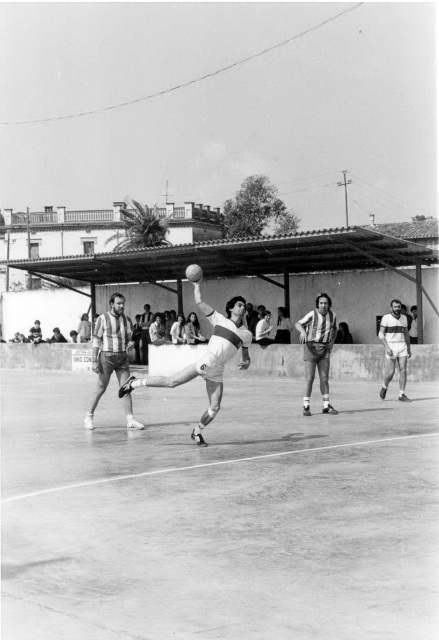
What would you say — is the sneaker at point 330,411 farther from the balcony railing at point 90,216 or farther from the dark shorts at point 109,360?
the balcony railing at point 90,216

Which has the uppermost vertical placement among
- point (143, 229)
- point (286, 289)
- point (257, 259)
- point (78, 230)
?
point (78, 230)

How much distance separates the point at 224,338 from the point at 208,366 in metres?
0.40

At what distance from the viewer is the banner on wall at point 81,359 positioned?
29.2 meters

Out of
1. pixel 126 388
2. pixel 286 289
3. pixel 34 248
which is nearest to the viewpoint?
pixel 126 388

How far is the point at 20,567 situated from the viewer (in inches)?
239

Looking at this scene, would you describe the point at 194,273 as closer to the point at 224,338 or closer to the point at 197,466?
Result: the point at 224,338

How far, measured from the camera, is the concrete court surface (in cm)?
500

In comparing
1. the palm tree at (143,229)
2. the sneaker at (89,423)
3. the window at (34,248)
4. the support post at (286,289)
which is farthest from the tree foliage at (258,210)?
the sneaker at (89,423)

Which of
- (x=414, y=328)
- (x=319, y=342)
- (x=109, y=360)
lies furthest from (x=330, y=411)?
(x=414, y=328)

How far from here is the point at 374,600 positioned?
5227 millimetres

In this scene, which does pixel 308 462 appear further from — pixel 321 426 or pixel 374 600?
pixel 374 600

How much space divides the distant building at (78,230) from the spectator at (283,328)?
5504 centimetres

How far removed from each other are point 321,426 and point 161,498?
548 cm

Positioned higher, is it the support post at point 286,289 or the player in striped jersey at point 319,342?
the support post at point 286,289
